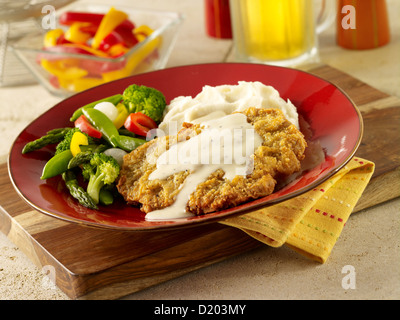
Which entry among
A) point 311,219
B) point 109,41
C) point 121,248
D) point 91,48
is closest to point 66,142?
point 121,248

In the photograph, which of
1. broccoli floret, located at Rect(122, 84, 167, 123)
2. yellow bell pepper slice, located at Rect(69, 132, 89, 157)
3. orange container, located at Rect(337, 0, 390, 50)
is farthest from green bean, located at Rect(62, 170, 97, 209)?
orange container, located at Rect(337, 0, 390, 50)

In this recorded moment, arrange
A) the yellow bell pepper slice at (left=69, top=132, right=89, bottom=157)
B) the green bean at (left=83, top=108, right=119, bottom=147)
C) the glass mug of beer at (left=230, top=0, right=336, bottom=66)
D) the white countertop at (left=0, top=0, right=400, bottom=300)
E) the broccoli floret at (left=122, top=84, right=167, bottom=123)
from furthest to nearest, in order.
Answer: the glass mug of beer at (left=230, top=0, right=336, bottom=66) < the broccoli floret at (left=122, top=84, right=167, bottom=123) < the green bean at (left=83, top=108, right=119, bottom=147) < the yellow bell pepper slice at (left=69, top=132, right=89, bottom=157) < the white countertop at (left=0, top=0, right=400, bottom=300)

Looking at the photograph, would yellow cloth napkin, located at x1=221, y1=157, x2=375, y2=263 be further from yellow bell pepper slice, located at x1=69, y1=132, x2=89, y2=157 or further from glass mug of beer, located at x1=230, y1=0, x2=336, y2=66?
glass mug of beer, located at x1=230, y1=0, x2=336, y2=66

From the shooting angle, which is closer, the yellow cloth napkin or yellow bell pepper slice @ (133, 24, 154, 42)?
the yellow cloth napkin

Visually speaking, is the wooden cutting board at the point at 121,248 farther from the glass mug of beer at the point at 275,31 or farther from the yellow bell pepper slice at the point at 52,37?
the yellow bell pepper slice at the point at 52,37

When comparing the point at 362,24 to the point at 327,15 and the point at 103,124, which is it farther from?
the point at 103,124
